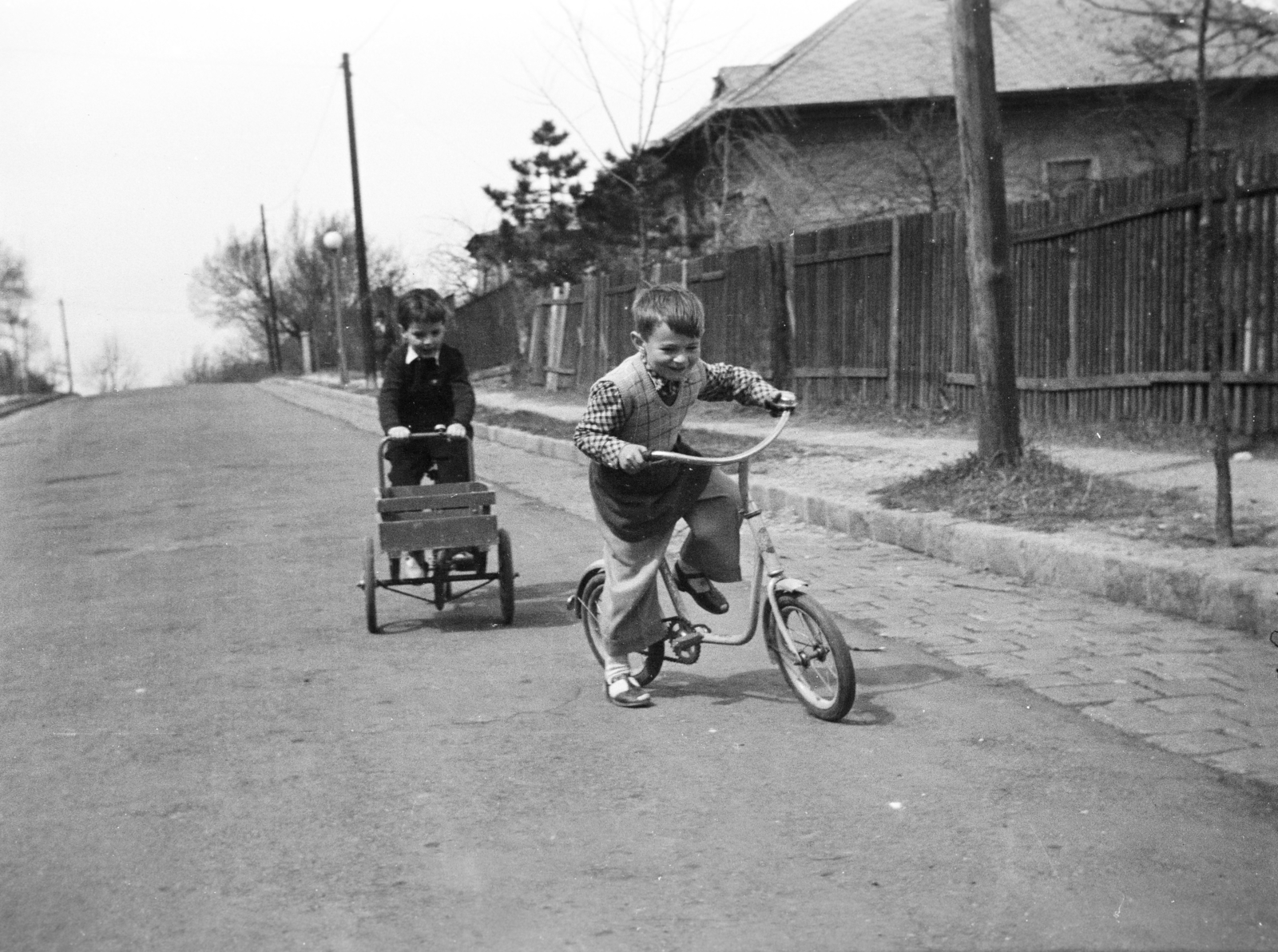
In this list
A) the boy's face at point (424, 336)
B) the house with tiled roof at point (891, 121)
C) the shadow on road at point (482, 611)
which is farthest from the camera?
the house with tiled roof at point (891, 121)

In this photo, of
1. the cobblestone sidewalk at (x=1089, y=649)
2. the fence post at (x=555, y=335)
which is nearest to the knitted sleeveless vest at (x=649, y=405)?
the cobblestone sidewalk at (x=1089, y=649)

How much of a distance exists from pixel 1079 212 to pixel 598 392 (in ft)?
27.9

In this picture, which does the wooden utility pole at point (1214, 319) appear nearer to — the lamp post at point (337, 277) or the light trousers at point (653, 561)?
the light trousers at point (653, 561)

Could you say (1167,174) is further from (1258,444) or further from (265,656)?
(265,656)

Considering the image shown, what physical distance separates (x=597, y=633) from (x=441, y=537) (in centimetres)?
116

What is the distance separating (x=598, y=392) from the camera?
457 cm

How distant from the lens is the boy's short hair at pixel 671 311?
4441 mm

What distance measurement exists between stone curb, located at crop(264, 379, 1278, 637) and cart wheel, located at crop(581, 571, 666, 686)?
94.0 inches

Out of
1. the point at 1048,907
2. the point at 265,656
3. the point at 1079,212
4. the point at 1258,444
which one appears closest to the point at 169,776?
the point at 265,656

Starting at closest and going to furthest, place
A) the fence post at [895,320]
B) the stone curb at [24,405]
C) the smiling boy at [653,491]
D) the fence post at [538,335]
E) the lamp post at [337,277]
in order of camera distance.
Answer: the smiling boy at [653,491], the fence post at [895,320], the fence post at [538,335], the lamp post at [337,277], the stone curb at [24,405]

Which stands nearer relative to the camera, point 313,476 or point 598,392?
point 598,392

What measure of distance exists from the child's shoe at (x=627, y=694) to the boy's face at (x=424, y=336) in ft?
7.65

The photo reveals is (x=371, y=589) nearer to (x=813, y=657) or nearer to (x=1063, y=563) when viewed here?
(x=813, y=657)

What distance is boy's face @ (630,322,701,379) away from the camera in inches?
176
